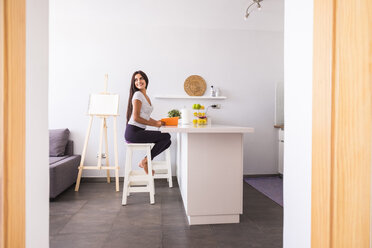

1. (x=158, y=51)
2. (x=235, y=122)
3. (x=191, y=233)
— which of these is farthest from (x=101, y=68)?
(x=191, y=233)

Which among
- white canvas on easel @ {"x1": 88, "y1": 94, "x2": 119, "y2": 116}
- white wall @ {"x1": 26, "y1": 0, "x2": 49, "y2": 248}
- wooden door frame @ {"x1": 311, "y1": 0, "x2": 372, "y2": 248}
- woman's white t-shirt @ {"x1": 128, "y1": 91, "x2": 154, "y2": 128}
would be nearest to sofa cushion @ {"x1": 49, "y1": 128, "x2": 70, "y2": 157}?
white canvas on easel @ {"x1": 88, "y1": 94, "x2": 119, "y2": 116}

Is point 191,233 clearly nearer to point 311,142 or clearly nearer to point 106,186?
point 311,142

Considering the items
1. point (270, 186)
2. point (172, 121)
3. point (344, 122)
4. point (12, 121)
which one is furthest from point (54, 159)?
point (344, 122)

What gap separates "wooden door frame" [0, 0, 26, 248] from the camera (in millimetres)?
671

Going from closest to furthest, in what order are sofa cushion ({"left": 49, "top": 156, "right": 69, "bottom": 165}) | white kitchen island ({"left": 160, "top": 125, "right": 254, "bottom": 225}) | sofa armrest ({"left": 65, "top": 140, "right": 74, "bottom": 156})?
white kitchen island ({"left": 160, "top": 125, "right": 254, "bottom": 225}), sofa cushion ({"left": 49, "top": 156, "right": 69, "bottom": 165}), sofa armrest ({"left": 65, "top": 140, "right": 74, "bottom": 156})

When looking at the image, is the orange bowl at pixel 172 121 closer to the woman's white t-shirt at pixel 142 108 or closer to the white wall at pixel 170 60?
the woman's white t-shirt at pixel 142 108

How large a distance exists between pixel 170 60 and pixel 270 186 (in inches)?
102

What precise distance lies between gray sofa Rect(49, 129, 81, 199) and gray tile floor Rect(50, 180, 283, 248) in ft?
0.57

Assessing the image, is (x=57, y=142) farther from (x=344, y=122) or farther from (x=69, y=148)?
(x=344, y=122)

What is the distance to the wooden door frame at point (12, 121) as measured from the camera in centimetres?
67

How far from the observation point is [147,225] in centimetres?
209

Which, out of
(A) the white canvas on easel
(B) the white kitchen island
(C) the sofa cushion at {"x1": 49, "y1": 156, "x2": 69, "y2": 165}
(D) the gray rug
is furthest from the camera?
(A) the white canvas on easel

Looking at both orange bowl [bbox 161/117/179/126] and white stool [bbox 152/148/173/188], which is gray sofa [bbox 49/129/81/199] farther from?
orange bowl [bbox 161/117/179/126]

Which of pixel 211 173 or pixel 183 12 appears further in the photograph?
pixel 183 12
